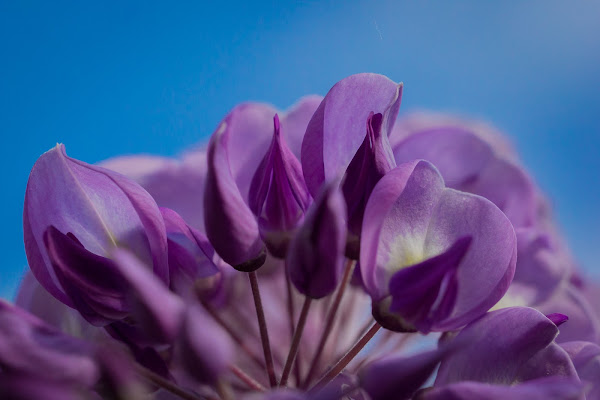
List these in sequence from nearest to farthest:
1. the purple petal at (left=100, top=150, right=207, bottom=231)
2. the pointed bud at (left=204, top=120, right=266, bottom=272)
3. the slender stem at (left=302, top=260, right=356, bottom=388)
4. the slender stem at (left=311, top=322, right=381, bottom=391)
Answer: the pointed bud at (left=204, top=120, right=266, bottom=272)
the slender stem at (left=311, top=322, right=381, bottom=391)
the slender stem at (left=302, top=260, right=356, bottom=388)
the purple petal at (left=100, top=150, right=207, bottom=231)

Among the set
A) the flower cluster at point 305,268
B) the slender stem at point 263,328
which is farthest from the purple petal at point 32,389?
the slender stem at point 263,328

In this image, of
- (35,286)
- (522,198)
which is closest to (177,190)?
(35,286)

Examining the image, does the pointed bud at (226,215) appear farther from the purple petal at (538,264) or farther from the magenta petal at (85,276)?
the purple petal at (538,264)

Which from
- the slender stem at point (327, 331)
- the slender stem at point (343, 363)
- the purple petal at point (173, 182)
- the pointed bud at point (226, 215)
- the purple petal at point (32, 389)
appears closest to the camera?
the purple petal at point (32, 389)

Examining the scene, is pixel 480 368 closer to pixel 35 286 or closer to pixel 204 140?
pixel 35 286

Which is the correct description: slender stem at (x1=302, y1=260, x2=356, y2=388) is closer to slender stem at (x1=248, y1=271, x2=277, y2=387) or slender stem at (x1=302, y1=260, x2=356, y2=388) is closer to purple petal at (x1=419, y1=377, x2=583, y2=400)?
slender stem at (x1=248, y1=271, x2=277, y2=387)

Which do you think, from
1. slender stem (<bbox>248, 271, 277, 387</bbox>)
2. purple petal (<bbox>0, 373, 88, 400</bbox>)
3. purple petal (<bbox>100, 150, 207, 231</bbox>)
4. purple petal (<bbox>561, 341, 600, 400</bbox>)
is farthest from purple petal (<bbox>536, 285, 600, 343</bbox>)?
purple petal (<bbox>0, 373, 88, 400</bbox>)
